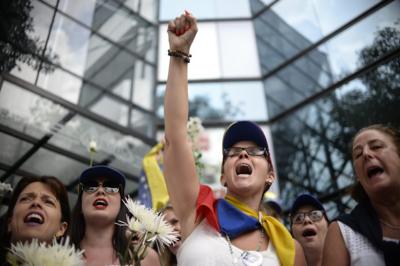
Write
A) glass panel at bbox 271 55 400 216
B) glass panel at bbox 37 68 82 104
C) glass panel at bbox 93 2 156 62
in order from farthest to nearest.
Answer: glass panel at bbox 93 2 156 62 → glass panel at bbox 37 68 82 104 → glass panel at bbox 271 55 400 216

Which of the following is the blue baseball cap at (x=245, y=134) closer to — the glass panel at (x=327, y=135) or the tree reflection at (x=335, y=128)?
the tree reflection at (x=335, y=128)

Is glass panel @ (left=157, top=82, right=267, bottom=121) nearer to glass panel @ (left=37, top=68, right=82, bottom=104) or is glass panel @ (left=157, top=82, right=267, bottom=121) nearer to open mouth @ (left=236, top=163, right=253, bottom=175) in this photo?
glass panel @ (left=37, top=68, right=82, bottom=104)

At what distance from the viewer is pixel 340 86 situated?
7.36 meters

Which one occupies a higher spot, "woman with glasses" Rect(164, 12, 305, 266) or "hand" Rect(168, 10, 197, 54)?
"hand" Rect(168, 10, 197, 54)

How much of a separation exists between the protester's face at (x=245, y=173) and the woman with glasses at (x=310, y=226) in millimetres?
1031

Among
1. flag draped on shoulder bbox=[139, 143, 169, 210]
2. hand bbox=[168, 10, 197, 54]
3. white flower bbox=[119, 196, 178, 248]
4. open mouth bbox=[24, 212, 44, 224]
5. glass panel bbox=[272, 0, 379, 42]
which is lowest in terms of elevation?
white flower bbox=[119, 196, 178, 248]

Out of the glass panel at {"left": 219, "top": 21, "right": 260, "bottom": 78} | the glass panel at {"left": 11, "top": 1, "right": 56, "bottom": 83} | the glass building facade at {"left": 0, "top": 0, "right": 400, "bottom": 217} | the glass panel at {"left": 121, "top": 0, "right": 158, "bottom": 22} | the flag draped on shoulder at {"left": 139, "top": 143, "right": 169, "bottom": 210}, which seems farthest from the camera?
the glass panel at {"left": 219, "top": 21, "right": 260, "bottom": 78}

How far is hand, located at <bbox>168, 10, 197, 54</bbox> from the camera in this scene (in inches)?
75.8

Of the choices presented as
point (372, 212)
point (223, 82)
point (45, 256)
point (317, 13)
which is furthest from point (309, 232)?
point (223, 82)

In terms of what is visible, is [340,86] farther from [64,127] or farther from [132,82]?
[64,127]

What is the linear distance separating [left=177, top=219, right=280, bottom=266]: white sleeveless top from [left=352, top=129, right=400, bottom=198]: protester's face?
0.67 m

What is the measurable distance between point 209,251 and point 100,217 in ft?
2.37

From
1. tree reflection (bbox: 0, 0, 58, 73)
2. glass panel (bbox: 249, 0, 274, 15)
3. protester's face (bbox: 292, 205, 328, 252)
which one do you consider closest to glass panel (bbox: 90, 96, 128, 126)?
tree reflection (bbox: 0, 0, 58, 73)

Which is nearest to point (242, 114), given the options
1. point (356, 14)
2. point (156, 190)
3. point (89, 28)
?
point (356, 14)
